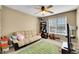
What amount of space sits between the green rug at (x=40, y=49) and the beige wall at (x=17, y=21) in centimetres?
31

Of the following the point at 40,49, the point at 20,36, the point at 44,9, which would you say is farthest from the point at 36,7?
the point at 40,49

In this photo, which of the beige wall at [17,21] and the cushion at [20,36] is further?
the cushion at [20,36]

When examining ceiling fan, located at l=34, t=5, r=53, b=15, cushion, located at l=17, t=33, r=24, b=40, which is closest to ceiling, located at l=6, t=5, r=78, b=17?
ceiling fan, located at l=34, t=5, r=53, b=15

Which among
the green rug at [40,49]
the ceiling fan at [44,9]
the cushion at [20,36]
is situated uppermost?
the ceiling fan at [44,9]

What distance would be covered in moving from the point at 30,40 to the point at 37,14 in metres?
0.51

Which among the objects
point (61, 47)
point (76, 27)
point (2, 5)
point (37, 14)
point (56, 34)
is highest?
point (2, 5)

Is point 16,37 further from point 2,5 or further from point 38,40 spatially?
point 2,5

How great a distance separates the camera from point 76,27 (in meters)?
1.53

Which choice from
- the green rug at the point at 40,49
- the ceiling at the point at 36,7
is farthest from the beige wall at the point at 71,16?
the green rug at the point at 40,49

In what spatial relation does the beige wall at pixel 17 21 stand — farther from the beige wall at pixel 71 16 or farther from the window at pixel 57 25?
the beige wall at pixel 71 16

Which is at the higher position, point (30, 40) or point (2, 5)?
point (2, 5)

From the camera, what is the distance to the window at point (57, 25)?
1.57 m

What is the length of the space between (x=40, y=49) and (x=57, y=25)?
0.55 metres

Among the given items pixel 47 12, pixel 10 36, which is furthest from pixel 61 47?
pixel 10 36
